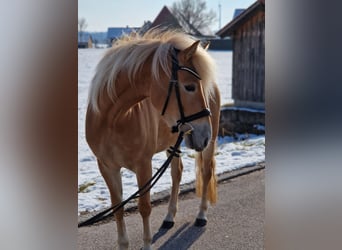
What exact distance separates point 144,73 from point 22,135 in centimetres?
75

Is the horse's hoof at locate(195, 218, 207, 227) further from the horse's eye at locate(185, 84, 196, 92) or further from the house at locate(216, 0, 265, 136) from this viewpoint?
the house at locate(216, 0, 265, 136)

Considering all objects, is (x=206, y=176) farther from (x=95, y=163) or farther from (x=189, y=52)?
(x=189, y=52)

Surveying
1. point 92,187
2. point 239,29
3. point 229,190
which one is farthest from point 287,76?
point 239,29

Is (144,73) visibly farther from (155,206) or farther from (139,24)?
(155,206)

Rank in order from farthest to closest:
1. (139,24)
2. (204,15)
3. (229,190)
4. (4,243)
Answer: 1. (229,190)
2. (204,15)
3. (139,24)
4. (4,243)

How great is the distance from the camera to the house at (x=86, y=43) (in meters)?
1.90

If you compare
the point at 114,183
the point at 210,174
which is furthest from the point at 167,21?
the point at 210,174

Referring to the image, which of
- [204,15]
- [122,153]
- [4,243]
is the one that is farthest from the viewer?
[204,15]

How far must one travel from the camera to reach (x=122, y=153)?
7.16ft

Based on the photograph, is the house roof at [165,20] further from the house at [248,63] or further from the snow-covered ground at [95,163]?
the house at [248,63]

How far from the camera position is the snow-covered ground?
207cm

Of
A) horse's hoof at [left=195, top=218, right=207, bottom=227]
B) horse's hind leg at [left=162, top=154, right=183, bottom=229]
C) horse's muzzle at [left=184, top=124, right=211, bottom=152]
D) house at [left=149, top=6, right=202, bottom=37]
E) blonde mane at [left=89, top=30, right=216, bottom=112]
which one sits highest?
house at [left=149, top=6, right=202, bottom=37]

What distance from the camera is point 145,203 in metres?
2.24

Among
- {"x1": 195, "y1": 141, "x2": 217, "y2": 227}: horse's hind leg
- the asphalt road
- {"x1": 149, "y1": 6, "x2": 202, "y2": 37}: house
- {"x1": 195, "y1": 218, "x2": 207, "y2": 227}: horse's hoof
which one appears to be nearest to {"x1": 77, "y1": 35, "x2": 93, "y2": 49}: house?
{"x1": 149, "y1": 6, "x2": 202, "y2": 37}: house
